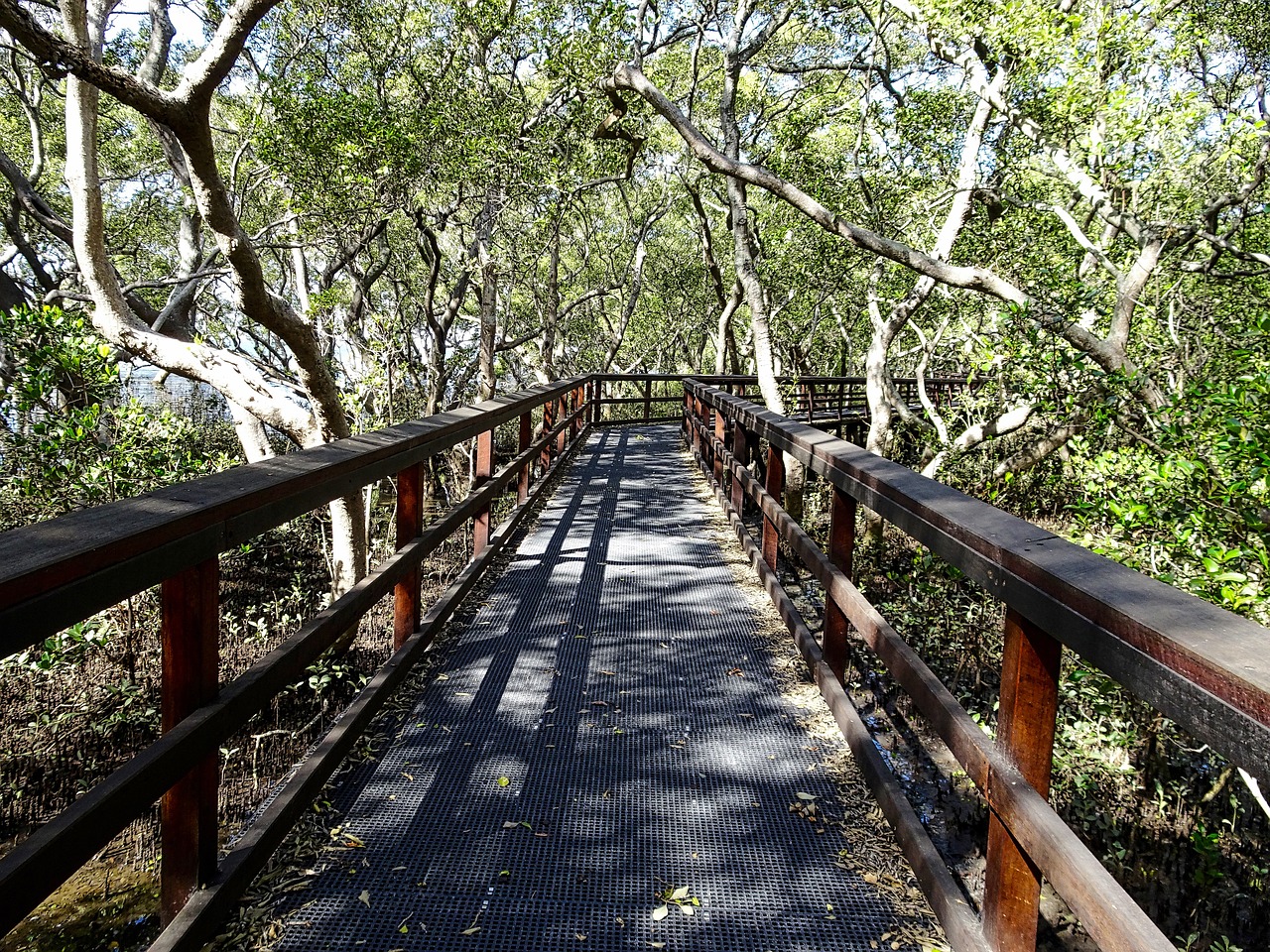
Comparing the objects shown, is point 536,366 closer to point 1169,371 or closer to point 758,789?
point 1169,371

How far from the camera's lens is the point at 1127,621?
52.3 inches

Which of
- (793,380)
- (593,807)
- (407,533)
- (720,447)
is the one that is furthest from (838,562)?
(793,380)

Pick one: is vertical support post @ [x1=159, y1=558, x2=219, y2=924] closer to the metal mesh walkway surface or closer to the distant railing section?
the metal mesh walkway surface

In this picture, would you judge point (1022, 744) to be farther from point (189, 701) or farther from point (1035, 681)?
point (189, 701)

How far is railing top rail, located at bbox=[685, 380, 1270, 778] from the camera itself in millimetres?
1090

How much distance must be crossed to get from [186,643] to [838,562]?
2273 mm

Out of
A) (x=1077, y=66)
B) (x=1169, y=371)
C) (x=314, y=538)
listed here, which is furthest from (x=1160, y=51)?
(x=314, y=538)

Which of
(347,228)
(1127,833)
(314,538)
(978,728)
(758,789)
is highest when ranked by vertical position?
(347,228)

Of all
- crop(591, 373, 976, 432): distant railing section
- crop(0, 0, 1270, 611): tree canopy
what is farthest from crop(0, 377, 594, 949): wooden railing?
crop(591, 373, 976, 432): distant railing section

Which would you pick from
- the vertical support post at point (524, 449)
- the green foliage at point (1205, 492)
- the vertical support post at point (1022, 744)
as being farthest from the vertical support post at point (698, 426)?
the vertical support post at point (1022, 744)

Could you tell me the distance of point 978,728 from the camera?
1.95 m

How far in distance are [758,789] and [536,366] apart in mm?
19707

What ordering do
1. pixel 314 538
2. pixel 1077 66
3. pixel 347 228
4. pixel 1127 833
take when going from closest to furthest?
pixel 1127 833 < pixel 1077 66 < pixel 347 228 < pixel 314 538

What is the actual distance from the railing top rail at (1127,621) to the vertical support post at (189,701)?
178 centimetres
